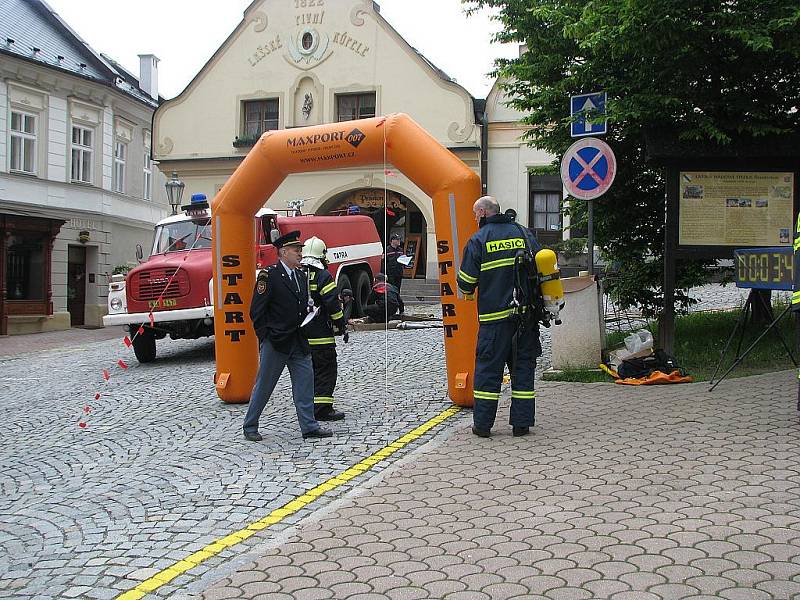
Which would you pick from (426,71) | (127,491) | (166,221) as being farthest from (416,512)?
(426,71)

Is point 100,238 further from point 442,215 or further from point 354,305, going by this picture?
point 442,215

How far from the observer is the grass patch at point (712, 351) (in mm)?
10492

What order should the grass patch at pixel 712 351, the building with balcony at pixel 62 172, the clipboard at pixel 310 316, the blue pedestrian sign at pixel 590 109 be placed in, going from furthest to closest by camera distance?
1. the building with balcony at pixel 62 172
2. the blue pedestrian sign at pixel 590 109
3. the grass patch at pixel 712 351
4. the clipboard at pixel 310 316

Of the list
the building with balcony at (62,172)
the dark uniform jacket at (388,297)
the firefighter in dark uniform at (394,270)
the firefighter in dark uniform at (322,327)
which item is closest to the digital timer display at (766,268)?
the firefighter in dark uniform at (322,327)

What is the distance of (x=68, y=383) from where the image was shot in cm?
1291

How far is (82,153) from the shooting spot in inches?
1251

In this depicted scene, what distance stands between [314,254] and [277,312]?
3.75 feet

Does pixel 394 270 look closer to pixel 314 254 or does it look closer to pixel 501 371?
pixel 314 254

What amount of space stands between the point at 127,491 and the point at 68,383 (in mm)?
6897

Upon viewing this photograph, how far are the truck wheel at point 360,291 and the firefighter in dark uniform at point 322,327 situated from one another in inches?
386

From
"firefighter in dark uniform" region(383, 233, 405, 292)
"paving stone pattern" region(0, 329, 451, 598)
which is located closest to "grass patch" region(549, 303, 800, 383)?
"paving stone pattern" region(0, 329, 451, 598)

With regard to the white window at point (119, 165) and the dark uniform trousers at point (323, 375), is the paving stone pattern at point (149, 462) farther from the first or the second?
the white window at point (119, 165)

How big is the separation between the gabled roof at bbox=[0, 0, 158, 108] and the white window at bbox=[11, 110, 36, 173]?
180cm

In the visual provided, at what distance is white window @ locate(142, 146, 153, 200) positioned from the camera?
1441 inches
